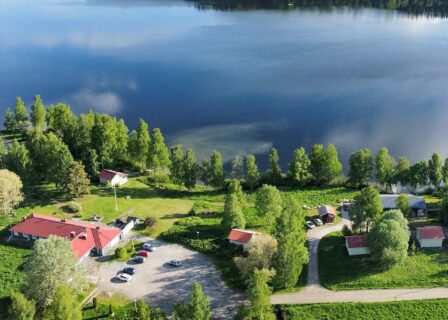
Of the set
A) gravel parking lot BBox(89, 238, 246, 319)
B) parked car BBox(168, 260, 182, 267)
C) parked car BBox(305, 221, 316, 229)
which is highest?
parked car BBox(305, 221, 316, 229)

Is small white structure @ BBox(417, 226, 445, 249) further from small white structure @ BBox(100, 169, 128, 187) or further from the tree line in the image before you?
small white structure @ BBox(100, 169, 128, 187)

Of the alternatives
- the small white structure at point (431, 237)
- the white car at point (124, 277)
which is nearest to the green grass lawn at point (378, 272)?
the small white structure at point (431, 237)

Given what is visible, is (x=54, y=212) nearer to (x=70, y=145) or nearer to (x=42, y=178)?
(x=42, y=178)

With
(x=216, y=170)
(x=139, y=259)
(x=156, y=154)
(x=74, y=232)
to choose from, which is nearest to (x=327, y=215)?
(x=216, y=170)

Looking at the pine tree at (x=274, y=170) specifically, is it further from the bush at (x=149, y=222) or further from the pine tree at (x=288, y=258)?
the pine tree at (x=288, y=258)

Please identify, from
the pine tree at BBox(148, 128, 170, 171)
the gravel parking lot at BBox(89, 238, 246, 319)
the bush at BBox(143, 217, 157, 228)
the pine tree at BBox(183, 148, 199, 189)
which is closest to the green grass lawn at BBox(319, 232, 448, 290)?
the gravel parking lot at BBox(89, 238, 246, 319)

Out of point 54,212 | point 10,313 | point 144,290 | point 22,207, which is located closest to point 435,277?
point 144,290
